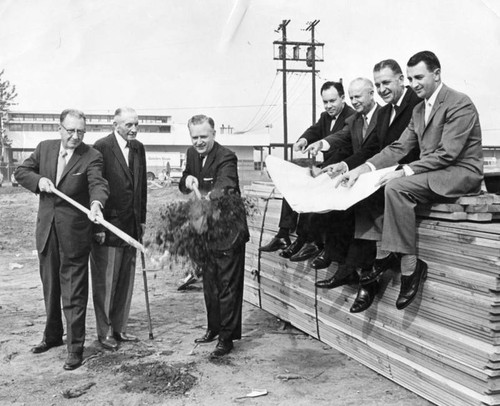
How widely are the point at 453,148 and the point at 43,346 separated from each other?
15.1ft

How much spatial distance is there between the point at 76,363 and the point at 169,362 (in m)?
0.91

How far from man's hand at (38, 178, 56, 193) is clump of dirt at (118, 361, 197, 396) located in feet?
6.24

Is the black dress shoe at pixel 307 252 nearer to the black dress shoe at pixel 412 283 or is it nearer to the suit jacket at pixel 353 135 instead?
the suit jacket at pixel 353 135

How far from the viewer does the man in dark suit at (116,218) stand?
20.3 ft

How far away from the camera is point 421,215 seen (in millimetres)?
4578

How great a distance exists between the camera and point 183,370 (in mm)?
5422

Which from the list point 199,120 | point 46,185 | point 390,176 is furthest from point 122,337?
point 390,176

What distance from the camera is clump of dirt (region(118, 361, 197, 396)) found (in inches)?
193

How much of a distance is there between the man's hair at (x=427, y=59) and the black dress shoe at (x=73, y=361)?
4172 mm

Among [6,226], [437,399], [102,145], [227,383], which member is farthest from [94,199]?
[6,226]

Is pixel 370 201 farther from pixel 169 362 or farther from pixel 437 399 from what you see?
pixel 169 362

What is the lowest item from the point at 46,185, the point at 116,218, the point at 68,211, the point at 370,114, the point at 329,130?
the point at 116,218

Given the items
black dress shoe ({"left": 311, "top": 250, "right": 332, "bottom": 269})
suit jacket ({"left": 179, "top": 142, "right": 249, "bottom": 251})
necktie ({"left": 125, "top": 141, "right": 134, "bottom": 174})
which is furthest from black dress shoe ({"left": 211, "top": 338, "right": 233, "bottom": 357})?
necktie ({"left": 125, "top": 141, "right": 134, "bottom": 174})

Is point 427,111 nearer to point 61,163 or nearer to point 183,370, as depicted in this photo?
point 183,370
